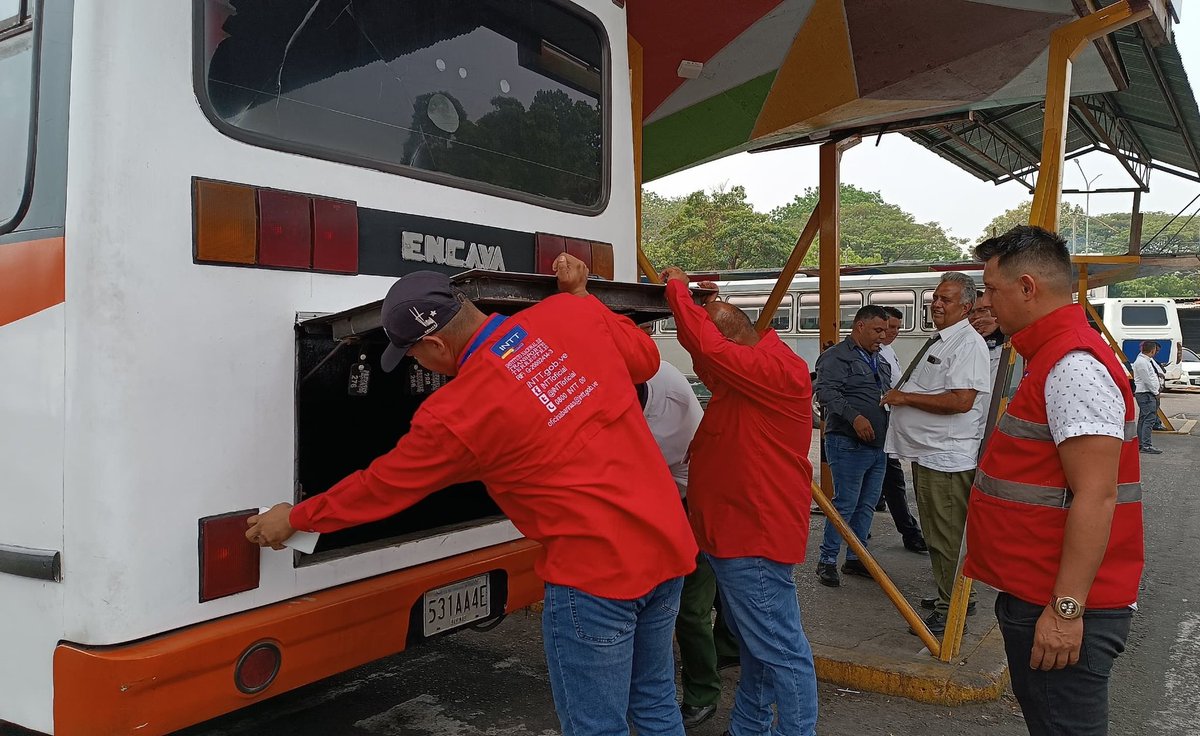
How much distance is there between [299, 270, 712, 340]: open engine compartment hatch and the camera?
97.6 inches

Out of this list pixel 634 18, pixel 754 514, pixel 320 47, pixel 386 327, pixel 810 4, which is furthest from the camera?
pixel 810 4

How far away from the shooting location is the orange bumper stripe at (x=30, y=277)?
88.4 inches

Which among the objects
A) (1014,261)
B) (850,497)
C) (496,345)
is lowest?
(850,497)

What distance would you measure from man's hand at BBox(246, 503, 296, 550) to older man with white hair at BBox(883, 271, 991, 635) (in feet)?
11.7

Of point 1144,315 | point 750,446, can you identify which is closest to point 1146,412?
point 750,446

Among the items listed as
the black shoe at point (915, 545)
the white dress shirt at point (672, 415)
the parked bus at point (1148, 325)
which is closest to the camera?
the white dress shirt at point (672, 415)

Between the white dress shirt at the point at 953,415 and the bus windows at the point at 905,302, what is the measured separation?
1251 cm

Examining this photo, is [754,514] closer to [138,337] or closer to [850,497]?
[138,337]

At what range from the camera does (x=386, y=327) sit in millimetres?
2246

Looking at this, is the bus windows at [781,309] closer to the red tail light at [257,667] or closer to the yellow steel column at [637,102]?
the yellow steel column at [637,102]

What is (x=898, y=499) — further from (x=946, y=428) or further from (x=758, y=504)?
(x=758, y=504)

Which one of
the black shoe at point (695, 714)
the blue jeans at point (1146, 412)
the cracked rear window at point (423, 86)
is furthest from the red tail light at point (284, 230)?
the blue jeans at point (1146, 412)

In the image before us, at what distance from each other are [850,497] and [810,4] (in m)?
3.08

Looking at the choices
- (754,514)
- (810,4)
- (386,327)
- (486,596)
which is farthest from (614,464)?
(810,4)
